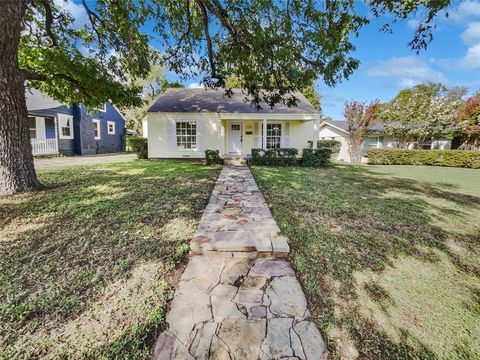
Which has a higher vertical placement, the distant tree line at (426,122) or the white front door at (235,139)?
the distant tree line at (426,122)

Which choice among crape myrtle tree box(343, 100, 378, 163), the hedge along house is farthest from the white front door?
crape myrtle tree box(343, 100, 378, 163)

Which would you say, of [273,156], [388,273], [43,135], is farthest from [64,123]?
[388,273]

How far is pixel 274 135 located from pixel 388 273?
1255cm

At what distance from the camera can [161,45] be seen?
22.4 feet

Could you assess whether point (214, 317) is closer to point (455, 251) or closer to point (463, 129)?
point (455, 251)

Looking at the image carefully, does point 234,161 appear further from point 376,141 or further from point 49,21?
point 376,141

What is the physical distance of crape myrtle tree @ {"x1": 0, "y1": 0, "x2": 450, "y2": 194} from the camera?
4410mm

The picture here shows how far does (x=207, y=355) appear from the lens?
1612mm

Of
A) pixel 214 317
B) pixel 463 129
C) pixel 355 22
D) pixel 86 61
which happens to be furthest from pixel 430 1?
pixel 463 129

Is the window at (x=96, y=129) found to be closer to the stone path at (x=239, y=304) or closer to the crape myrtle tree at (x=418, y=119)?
the stone path at (x=239, y=304)

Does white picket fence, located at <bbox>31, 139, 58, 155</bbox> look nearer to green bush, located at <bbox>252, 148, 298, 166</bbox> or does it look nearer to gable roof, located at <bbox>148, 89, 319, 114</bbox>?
gable roof, located at <bbox>148, 89, 319, 114</bbox>

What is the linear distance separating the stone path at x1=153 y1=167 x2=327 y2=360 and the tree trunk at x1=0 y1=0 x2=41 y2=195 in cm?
454

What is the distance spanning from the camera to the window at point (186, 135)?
13.5m

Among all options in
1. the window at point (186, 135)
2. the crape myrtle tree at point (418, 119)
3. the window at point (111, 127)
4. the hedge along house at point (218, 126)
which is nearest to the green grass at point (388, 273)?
the hedge along house at point (218, 126)
